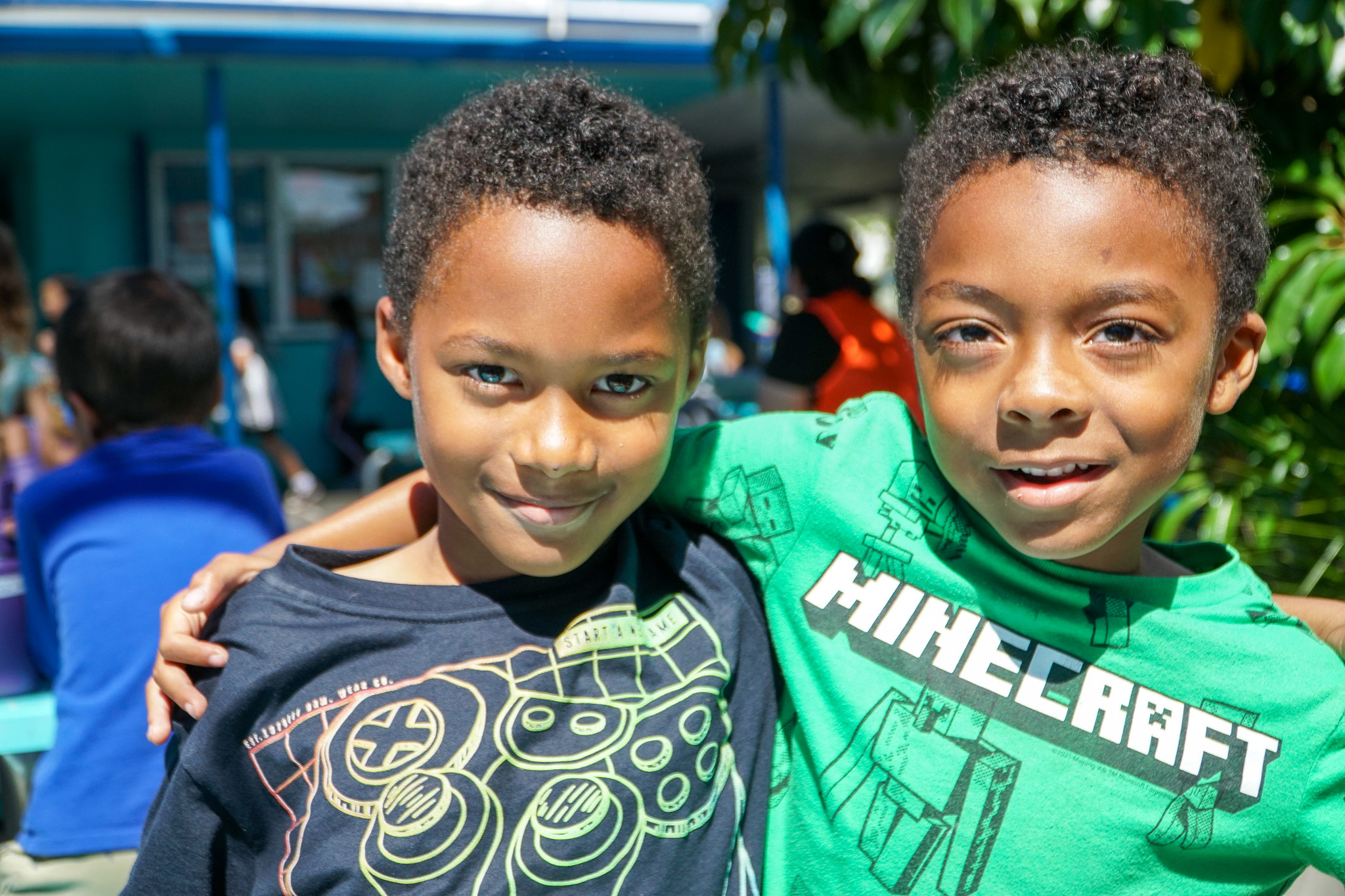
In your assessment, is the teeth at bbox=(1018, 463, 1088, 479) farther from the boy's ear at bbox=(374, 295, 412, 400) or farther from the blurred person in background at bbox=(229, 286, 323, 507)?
the blurred person in background at bbox=(229, 286, 323, 507)

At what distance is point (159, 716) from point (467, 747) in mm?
349

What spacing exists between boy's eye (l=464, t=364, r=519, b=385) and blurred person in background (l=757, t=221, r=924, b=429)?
299cm

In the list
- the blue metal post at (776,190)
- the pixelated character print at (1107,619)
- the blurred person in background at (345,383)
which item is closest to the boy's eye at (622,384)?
the pixelated character print at (1107,619)

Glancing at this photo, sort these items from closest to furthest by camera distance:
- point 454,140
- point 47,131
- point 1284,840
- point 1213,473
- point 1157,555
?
point 1284,840
point 454,140
point 1157,555
point 1213,473
point 47,131

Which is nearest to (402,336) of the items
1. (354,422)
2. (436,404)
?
(436,404)

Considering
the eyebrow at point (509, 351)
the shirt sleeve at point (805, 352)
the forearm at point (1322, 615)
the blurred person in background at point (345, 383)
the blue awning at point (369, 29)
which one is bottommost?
the blurred person in background at point (345, 383)

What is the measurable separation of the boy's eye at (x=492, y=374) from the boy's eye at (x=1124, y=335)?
604 millimetres

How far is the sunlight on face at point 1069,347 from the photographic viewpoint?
113 cm

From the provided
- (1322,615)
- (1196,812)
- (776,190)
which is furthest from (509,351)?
(776,190)

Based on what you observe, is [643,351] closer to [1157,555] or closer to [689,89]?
[1157,555]

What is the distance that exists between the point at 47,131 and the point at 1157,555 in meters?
10.1

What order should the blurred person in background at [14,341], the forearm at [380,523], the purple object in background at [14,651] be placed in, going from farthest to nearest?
the blurred person in background at [14,341], the purple object in background at [14,651], the forearm at [380,523]

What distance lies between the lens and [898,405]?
147cm

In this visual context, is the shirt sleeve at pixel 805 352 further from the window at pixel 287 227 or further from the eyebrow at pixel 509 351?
the window at pixel 287 227
